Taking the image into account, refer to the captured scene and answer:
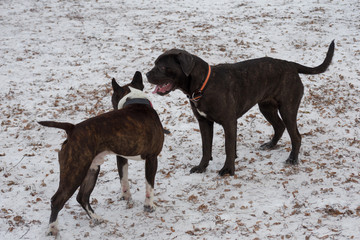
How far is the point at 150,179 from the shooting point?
4.50 metres

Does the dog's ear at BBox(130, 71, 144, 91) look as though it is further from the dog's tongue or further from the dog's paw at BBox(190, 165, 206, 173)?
the dog's paw at BBox(190, 165, 206, 173)

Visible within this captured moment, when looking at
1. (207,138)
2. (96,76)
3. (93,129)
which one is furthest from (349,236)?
(96,76)

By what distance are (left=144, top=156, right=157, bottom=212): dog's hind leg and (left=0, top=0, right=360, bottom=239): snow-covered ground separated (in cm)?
12

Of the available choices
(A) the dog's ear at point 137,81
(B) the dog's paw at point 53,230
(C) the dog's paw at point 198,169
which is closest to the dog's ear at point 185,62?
(A) the dog's ear at point 137,81

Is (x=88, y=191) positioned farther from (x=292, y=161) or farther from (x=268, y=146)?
(x=268, y=146)

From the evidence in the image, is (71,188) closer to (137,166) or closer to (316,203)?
(137,166)

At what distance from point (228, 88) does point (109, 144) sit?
87.9 inches

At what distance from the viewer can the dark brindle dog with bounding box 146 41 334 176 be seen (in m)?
4.94

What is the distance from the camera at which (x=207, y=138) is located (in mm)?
5652

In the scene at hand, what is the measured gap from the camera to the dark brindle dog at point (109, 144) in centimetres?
375

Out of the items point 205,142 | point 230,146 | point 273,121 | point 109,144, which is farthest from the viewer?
point 273,121

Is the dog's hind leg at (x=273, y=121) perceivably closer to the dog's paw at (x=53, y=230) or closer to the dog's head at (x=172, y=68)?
the dog's head at (x=172, y=68)

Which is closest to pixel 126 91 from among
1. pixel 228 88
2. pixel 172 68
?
pixel 172 68

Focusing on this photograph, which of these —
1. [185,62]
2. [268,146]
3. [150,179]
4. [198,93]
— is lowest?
[268,146]
